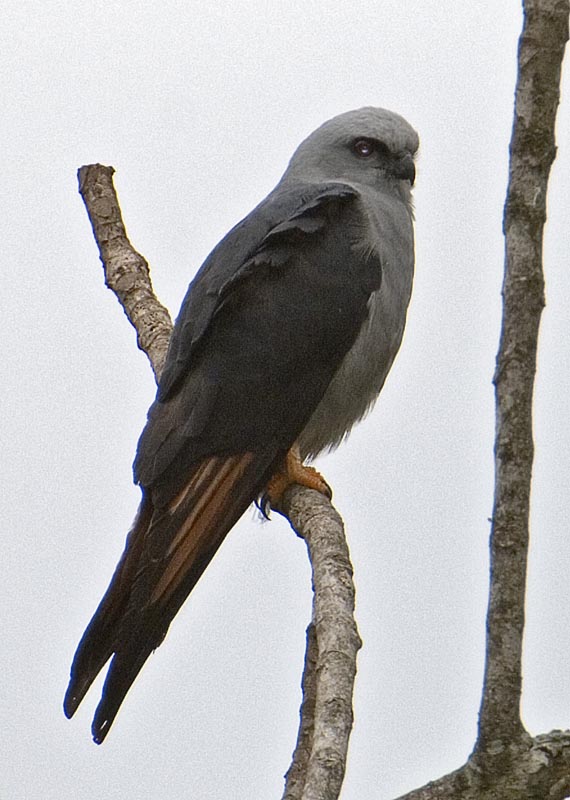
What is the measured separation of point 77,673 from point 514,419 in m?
1.97

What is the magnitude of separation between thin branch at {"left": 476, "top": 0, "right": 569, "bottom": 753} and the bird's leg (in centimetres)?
177

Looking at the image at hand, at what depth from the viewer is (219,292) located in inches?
184

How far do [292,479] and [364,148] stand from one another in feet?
5.61

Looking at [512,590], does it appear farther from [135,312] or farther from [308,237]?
[135,312]

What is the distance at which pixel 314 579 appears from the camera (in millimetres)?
3363

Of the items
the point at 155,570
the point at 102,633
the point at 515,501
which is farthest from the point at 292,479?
the point at 515,501

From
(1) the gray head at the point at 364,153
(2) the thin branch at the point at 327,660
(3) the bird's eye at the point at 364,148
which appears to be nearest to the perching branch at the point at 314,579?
(2) the thin branch at the point at 327,660

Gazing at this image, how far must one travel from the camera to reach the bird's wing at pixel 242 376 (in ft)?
14.1

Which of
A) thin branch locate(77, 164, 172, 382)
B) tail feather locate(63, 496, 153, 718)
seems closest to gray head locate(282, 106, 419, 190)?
thin branch locate(77, 164, 172, 382)

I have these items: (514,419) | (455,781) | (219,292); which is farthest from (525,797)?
(219,292)

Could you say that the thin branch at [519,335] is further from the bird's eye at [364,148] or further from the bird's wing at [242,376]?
the bird's eye at [364,148]

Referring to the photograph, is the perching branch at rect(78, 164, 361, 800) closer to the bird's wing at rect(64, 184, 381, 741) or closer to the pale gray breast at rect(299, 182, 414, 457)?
the bird's wing at rect(64, 184, 381, 741)

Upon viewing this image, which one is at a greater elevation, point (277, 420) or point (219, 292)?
point (219, 292)

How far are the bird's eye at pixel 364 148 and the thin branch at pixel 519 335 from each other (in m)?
2.73
